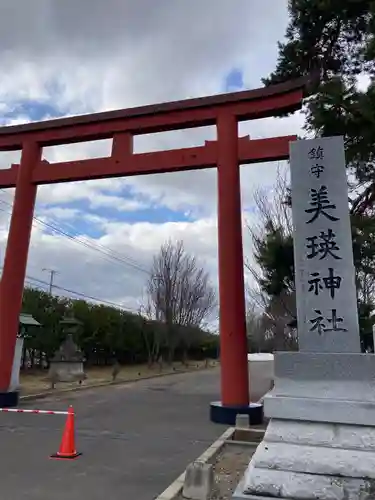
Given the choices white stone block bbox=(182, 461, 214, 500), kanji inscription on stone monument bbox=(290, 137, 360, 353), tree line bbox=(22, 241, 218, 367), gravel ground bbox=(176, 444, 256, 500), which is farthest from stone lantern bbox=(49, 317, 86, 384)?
kanji inscription on stone monument bbox=(290, 137, 360, 353)

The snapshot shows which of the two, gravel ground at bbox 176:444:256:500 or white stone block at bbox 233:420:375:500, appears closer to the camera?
white stone block at bbox 233:420:375:500

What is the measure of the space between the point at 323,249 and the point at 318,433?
6.07 feet

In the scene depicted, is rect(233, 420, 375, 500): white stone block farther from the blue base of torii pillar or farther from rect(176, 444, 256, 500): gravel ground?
the blue base of torii pillar

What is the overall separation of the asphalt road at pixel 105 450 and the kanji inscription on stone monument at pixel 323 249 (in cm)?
274

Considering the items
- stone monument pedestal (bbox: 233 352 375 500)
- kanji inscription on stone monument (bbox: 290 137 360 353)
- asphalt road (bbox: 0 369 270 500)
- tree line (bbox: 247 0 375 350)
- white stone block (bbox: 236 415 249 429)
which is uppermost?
tree line (bbox: 247 0 375 350)

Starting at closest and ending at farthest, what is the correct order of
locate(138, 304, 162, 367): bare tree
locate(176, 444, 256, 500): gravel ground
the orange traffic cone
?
locate(176, 444, 256, 500): gravel ground
the orange traffic cone
locate(138, 304, 162, 367): bare tree

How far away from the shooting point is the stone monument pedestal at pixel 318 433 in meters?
3.88

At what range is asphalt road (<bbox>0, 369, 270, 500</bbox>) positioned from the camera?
534cm

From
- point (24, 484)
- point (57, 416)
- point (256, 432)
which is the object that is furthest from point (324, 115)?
point (57, 416)

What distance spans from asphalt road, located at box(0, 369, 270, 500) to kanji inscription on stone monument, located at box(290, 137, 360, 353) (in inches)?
108

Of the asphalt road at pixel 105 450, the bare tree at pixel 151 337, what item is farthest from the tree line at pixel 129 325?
the asphalt road at pixel 105 450

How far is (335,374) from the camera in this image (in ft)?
13.9

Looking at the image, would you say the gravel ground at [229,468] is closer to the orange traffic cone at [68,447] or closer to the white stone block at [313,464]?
the white stone block at [313,464]

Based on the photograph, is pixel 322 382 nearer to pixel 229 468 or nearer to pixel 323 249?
pixel 323 249
